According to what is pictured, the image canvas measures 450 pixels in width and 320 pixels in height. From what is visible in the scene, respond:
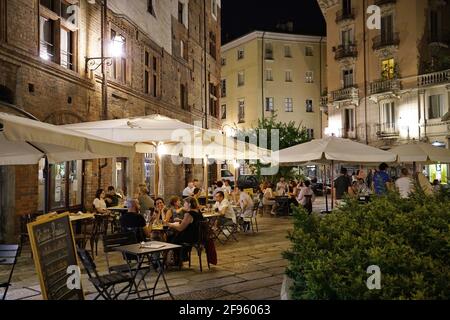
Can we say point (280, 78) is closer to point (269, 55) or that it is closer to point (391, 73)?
point (269, 55)

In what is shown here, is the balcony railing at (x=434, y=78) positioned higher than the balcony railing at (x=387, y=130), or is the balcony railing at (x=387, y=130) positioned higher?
the balcony railing at (x=434, y=78)

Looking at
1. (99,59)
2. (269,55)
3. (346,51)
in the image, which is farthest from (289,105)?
(99,59)

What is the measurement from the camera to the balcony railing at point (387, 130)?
111ft

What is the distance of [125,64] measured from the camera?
17141 mm

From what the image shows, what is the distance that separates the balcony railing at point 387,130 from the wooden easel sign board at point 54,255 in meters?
31.7

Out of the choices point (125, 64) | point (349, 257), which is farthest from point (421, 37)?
point (349, 257)

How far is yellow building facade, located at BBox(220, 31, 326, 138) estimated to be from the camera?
151 ft

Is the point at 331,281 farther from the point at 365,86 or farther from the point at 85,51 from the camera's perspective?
the point at 365,86

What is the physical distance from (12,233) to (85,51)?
246 inches

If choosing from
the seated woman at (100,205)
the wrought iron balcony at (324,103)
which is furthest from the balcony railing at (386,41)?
the seated woman at (100,205)

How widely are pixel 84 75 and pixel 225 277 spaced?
9.00 m

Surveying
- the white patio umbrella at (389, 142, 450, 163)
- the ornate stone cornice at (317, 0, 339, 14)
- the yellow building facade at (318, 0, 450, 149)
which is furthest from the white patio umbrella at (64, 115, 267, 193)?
the ornate stone cornice at (317, 0, 339, 14)

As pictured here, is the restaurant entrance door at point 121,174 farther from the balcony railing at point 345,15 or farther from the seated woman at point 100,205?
the balcony railing at point 345,15

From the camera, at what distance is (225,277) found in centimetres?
747
